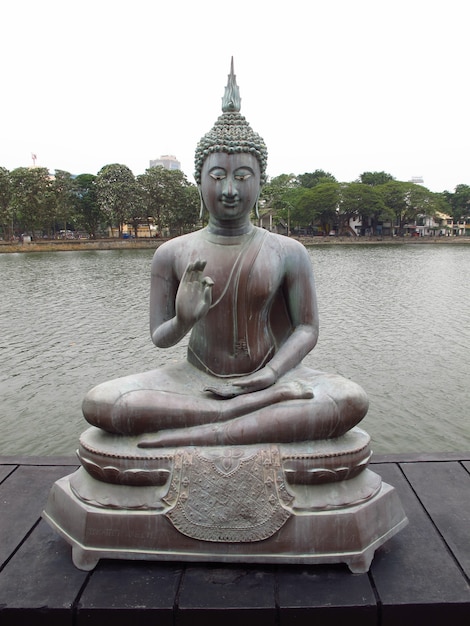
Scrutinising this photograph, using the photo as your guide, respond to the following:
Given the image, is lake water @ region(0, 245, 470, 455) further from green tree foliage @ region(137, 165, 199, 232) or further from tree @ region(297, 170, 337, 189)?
tree @ region(297, 170, 337, 189)

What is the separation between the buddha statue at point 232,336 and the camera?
314 centimetres

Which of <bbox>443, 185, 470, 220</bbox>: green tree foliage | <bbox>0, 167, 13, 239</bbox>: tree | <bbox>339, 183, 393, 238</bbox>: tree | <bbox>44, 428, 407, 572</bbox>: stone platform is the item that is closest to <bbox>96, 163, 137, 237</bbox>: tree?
<bbox>0, 167, 13, 239</bbox>: tree

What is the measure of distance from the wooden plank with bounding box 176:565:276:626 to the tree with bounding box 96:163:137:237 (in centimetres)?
4282

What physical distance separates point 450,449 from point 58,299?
13.2 meters

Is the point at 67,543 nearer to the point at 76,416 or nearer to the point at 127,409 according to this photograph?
the point at 127,409

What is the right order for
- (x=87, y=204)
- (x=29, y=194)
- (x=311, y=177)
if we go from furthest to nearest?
(x=311, y=177), (x=87, y=204), (x=29, y=194)

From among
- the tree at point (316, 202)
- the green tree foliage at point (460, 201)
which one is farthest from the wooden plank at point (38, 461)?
the green tree foliage at point (460, 201)

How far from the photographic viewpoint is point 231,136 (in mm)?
3406

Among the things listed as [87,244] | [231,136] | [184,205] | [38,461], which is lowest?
[87,244]

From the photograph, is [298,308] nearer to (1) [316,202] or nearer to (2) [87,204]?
(2) [87,204]

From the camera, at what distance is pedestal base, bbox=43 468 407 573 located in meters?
2.97

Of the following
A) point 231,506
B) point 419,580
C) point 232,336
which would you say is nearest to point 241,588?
point 231,506

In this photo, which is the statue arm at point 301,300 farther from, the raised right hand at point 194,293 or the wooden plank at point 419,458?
the wooden plank at point 419,458

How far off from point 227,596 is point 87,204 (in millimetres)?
47718
